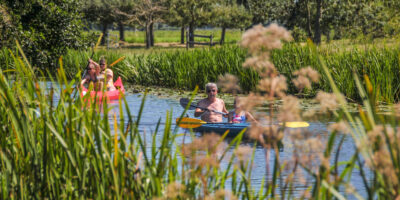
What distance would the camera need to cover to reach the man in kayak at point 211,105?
32.1ft

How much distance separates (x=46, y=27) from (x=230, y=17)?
40.0 metres

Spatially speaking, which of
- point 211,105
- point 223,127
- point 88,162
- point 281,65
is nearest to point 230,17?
point 281,65

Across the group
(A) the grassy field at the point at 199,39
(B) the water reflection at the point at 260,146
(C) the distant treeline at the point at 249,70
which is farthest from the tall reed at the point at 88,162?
(A) the grassy field at the point at 199,39

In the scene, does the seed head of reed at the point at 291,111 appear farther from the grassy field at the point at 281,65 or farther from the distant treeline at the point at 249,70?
the grassy field at the point at 281,65

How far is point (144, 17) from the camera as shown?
5647 cm

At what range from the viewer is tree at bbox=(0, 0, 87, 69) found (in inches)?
859

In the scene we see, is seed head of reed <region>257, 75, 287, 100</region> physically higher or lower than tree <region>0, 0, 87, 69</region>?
higher

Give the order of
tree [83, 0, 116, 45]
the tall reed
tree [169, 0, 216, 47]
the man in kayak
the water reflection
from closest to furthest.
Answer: the tall reed < the water reflection < the man in kayak < tree [83, 0, 116, 45] < tree [169, 0, 216, 47]

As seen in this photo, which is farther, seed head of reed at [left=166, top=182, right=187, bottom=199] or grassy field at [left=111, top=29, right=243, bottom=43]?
→ grassy field at [left=111, top=29, right=243, bottom=43]

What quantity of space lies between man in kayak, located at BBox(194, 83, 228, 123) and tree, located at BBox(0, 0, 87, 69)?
12.6 metres

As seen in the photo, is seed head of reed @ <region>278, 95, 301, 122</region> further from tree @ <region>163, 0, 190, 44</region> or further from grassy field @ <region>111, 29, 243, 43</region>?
tree @ <region>163, 0, 190, 44</region>

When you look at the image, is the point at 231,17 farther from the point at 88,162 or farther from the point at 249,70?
the point at 88,162

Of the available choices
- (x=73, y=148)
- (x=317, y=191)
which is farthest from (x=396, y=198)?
(x=73, y=148)

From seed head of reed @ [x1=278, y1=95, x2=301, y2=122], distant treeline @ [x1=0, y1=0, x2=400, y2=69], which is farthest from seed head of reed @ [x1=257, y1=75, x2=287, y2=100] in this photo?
distant treeline @ [x1=0, y1=0, x2=400, y2=69]
